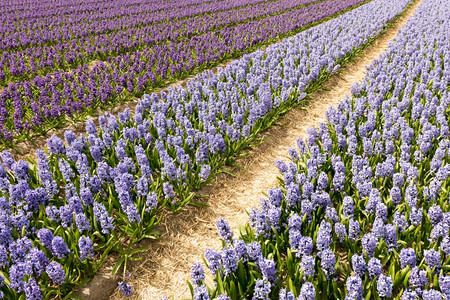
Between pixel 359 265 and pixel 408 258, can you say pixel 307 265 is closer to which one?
pixel 359 265

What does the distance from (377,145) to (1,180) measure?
265 inches

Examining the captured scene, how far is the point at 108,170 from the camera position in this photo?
5605 millimetres

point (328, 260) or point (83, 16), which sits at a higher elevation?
point (83, 16)

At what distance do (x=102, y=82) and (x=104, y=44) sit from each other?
233 inches

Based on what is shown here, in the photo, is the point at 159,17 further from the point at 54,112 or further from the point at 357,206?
the point at 357,206

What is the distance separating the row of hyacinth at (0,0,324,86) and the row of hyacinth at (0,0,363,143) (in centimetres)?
74

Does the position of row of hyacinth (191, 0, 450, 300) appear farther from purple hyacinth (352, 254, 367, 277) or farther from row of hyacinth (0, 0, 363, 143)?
row of hyacinth (0, 0, 363, 143)

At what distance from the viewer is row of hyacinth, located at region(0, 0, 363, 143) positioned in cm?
865

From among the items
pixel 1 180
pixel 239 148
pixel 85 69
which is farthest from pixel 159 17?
pixel 1 180

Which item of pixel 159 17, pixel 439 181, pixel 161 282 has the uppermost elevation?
pixel 159 17

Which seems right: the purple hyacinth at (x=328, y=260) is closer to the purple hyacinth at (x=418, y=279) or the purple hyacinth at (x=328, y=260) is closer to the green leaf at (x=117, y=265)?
the purple hyacinth at (x=418, y=279)

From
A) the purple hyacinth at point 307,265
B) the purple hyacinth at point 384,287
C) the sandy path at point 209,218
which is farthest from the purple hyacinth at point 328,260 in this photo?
the sandy path at point 209,218

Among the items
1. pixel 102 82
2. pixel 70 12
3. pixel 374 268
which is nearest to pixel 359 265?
pixel 374 268

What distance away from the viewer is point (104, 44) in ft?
50.9
